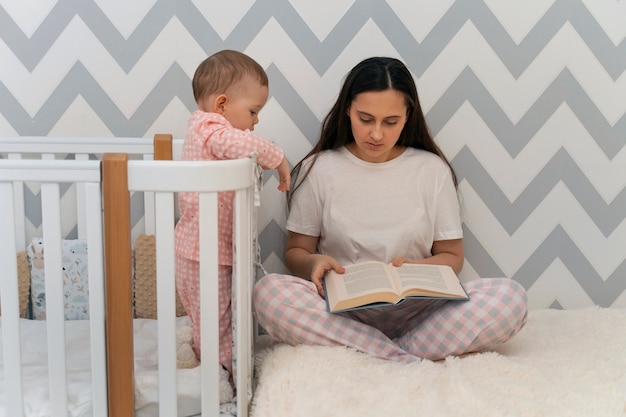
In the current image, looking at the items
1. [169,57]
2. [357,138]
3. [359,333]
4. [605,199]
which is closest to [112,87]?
[169,57]

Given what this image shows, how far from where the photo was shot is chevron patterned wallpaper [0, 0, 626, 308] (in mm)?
1684

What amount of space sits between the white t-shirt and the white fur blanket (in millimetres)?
333

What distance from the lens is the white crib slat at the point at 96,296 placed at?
1.08m

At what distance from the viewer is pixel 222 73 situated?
138cm

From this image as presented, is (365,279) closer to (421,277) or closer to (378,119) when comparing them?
(421,277)

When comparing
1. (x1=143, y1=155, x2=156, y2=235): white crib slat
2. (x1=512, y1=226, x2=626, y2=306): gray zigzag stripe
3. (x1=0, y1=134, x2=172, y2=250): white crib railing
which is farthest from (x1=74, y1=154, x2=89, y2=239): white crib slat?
(x1=512, y1=226, x2=626, y2=306): gray zigzag stripe

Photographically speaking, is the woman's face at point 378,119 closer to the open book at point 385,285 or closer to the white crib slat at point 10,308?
the open book at point 385,285

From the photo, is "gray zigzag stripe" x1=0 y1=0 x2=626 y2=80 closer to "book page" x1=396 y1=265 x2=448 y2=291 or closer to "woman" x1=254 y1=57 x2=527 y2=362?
"woman" x1=254 y1=57 x2=527 y2=362

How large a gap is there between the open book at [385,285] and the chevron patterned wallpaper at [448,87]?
1.27ft

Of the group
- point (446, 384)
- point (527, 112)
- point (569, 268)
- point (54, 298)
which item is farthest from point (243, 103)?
point (569, 268)

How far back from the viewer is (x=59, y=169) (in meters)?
1.08

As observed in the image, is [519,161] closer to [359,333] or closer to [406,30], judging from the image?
[406,30]

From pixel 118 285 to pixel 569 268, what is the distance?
1.21 m

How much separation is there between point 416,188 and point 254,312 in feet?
1.62
